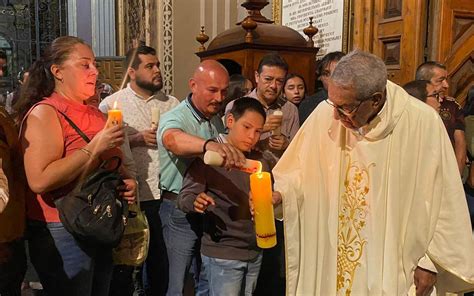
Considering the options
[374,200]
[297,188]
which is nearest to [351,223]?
[374,200]

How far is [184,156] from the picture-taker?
2.74 m

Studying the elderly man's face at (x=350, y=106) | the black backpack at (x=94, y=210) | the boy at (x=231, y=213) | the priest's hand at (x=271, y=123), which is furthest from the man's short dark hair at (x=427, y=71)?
the black backpack at (x=94, y=210)

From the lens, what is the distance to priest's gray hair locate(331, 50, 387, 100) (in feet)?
6.51

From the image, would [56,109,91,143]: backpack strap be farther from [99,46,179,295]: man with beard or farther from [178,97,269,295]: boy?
[99,46,179,295]: man with beard

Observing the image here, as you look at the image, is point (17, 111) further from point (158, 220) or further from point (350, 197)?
point (350, 197)

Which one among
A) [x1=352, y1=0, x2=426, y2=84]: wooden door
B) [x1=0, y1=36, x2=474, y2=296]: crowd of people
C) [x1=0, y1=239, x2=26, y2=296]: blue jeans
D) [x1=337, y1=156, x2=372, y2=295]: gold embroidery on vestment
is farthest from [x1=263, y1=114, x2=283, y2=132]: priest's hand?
[x1=352, y1=0, x2=426, y2=84]: wooden door

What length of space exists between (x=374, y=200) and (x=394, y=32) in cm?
329

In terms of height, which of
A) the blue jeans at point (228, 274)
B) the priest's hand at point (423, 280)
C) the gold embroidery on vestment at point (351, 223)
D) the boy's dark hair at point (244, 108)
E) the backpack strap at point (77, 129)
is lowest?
the blue jeans at point (228, 274)

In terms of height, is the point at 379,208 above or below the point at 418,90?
below

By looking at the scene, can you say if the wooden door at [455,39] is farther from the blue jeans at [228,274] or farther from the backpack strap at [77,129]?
the backpack strap at [77,129]

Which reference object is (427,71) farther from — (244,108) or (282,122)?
(244,108)

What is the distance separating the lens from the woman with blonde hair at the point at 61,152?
2.07 m

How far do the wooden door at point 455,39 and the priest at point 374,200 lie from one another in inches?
111

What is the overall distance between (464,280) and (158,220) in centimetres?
186
